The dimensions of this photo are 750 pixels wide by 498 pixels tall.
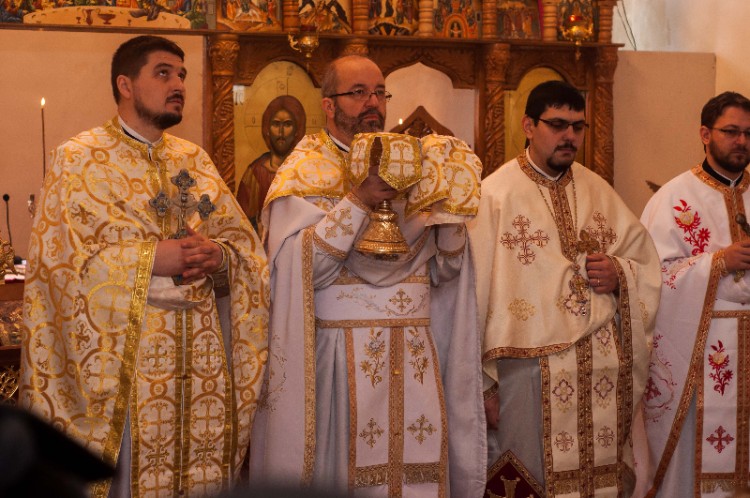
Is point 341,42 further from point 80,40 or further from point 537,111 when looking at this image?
point 537,111

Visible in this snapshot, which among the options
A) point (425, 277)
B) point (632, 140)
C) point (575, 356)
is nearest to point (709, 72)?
point (632, 140)

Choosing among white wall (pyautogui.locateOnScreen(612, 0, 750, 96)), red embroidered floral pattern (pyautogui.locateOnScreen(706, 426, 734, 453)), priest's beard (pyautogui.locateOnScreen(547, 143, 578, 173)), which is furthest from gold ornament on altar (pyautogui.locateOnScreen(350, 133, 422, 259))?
white wall (pyautogui.locateOnScreen(612, 0, 750, 96))

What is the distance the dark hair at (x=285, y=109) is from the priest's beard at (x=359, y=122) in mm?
3839

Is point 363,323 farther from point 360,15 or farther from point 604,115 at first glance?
point 604,115

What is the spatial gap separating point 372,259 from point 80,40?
4240 mm

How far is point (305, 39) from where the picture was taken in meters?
7.95

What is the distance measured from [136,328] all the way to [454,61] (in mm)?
5422

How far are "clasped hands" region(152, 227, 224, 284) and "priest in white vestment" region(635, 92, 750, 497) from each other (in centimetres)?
244

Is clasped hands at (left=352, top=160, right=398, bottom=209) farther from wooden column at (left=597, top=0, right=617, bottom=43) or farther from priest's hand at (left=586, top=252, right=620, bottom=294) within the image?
wooden column at (left=597, top=0, right=617, bottom=43)

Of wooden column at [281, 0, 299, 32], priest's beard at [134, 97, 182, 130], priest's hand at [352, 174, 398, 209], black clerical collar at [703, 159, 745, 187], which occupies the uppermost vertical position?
wooden column at [281, 0, 299, 32]

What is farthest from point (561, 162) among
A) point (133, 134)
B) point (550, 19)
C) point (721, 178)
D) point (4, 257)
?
point (550, 19)

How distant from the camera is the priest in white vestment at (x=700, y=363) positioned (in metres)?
5.15

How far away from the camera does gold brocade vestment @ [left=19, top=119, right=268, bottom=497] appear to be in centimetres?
381

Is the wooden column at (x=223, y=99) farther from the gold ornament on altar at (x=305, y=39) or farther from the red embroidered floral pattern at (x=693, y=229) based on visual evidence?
the red embroidered floral pattern at (x=693, y=229)
